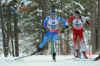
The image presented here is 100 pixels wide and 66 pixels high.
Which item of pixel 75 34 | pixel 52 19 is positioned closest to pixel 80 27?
pixel 75 34

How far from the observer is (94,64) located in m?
13.3

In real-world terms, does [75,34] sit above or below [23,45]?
above

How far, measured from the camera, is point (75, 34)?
16406mm

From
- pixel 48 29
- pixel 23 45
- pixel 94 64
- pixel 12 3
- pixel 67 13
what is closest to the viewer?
pixel 94 64

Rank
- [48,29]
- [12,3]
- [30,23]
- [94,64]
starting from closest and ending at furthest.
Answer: [94,64] → [48,29] → [12,3] → [30,23]

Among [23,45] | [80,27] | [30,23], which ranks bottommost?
[23,45]

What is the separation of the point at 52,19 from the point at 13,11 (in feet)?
57.8

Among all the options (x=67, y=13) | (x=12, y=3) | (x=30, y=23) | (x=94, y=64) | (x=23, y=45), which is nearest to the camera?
(x=94, y=64)

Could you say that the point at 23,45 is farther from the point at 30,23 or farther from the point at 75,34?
the point at 75,34

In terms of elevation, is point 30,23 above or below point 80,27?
below

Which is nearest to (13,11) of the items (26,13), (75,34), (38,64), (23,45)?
(26,13)

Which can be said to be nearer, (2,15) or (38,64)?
(38,64)

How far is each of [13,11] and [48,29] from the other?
58.0 feet

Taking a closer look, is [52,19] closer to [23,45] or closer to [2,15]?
[2,15]
